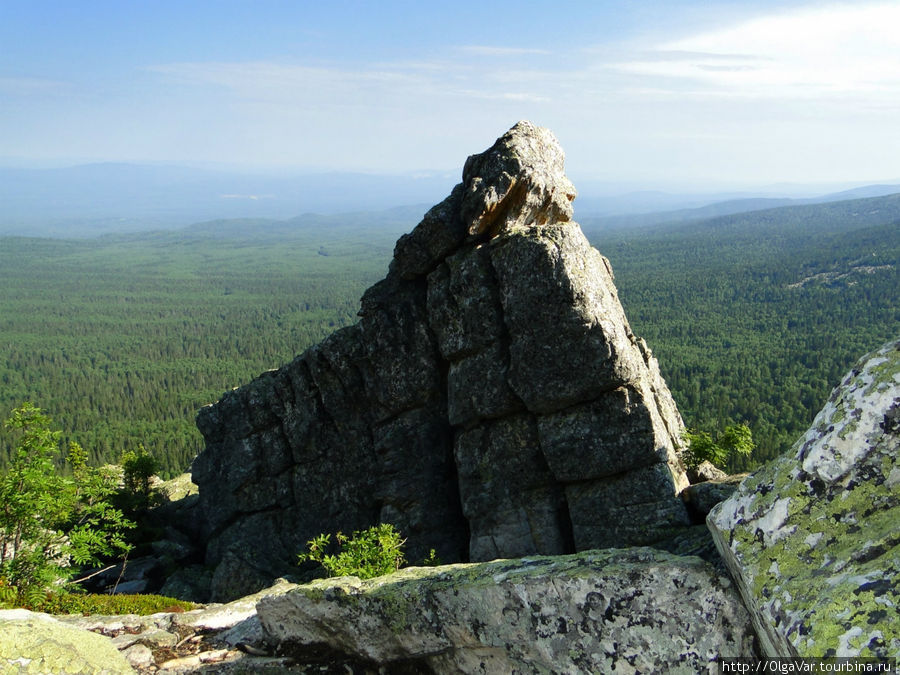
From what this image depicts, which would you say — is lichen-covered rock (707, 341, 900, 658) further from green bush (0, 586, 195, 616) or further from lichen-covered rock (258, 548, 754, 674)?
green bush (0, 586, 195, 616)

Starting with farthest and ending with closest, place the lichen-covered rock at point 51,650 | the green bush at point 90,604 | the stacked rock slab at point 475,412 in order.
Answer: the stacked rock slab at point 475,412 → the green bush at point 90,604 → the lichen-covered rock at point 51,650

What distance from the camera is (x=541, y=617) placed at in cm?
823

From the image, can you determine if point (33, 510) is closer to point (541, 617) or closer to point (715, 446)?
point (541, 617)

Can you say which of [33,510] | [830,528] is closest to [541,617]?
[830,528]

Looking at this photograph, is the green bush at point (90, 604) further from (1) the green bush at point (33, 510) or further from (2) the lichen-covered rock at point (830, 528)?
(2) the lichen-covered rock at point (830, 528)

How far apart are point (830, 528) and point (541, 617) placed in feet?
12.3

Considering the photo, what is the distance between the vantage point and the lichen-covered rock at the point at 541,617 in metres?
7.61

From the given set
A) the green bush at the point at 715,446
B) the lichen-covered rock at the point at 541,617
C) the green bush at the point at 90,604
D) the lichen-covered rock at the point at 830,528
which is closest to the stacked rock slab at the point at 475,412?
the green bush at the point at 715,446

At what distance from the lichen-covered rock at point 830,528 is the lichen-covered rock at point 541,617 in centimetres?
68

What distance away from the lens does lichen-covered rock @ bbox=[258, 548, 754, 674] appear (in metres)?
7.61

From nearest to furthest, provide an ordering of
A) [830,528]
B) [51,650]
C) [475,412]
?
[830,528] → [51,650] → [475,412]

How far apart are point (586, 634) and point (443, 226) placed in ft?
61.4

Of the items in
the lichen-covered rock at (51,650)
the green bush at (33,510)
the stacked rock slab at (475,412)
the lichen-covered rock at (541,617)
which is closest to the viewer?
the lichen-covered rock at (541,617)

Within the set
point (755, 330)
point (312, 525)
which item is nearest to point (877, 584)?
point (312, 525)
